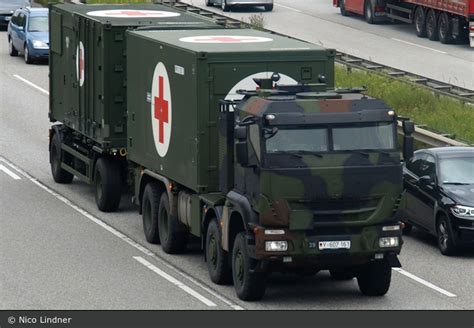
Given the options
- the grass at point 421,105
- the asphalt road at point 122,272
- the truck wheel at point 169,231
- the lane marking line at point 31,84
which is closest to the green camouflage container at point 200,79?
the truck wheel at point 169,231

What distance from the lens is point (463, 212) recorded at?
2109cm

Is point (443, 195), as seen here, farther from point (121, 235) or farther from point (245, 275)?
point (121, 235)

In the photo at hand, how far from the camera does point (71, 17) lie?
86.3ft

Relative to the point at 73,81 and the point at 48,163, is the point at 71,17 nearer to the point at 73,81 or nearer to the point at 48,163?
the point at 73,81

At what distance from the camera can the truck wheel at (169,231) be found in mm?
21078

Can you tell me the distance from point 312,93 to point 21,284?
4.42m

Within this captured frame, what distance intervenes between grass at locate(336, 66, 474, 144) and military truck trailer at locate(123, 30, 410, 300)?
6.97 m

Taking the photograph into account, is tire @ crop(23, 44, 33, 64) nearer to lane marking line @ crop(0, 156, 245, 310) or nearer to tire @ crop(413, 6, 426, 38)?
tire @ crop(413, 6, 426, 38)

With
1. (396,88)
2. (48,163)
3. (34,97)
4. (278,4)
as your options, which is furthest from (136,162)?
(278,4)

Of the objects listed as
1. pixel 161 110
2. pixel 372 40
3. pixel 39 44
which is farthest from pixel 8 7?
pixel 161 110

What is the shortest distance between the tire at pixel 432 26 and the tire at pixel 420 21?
167mm

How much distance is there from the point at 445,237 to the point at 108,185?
237 inches

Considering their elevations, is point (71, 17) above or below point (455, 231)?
above

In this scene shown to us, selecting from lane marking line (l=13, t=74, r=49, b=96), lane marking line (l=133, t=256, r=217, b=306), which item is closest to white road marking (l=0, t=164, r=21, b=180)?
lane marking line (l=133, t=256, r=217, b=306)
